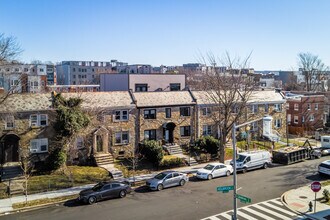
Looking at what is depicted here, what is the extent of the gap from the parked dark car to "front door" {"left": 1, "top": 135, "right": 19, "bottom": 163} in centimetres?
1159

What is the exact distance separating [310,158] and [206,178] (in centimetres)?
1751

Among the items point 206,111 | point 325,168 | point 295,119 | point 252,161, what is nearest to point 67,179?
point 252,161

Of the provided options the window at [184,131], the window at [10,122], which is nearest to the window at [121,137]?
the window at [184,131]

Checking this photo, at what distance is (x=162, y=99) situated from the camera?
43719 mm

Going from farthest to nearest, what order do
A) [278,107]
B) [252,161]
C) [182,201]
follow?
[278,107], [252,161], [182,201]

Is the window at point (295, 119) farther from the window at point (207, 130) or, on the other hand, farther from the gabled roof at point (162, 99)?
the gabled roof at point (162, 99)

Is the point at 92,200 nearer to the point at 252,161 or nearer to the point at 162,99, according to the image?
the point at 252,161

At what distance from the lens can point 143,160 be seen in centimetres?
3881

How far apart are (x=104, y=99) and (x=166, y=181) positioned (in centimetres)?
1493

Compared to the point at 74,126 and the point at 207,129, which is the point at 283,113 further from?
the point at 74,126

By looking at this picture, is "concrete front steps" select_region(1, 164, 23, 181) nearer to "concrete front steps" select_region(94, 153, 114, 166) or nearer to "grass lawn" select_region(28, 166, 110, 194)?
"grass lawn" select_region(28, 166, 110, 194)

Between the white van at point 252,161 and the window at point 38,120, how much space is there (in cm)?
2171

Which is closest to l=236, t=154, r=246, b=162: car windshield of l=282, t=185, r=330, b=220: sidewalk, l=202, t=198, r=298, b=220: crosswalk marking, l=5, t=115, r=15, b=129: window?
l=282, t=185, r=330, b=220: sidewalk

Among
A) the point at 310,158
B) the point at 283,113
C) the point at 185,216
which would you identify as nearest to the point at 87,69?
the point at 283,113
